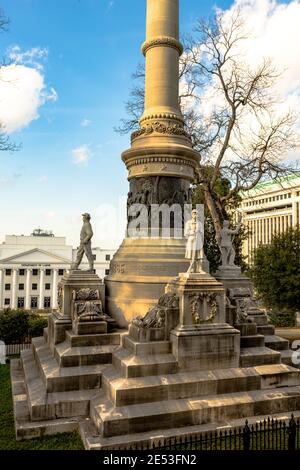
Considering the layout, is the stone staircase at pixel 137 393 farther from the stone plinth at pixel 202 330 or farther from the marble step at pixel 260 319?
the marble step at pixel 260 319

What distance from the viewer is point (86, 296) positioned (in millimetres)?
11711

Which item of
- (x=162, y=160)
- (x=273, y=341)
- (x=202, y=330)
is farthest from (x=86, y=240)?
(x=273, y=341)

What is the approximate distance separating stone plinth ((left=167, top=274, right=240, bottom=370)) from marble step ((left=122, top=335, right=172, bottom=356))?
0.19 m

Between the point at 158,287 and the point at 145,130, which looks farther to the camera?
the point at 145,130

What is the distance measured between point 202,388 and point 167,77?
10.2 metres

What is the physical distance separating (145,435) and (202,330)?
9.34 ft

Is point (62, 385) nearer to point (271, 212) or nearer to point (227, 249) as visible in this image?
point (227, 249)

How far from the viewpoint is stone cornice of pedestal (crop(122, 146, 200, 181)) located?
12.7 meters

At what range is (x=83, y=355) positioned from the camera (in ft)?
32.1

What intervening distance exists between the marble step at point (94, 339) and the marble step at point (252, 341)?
11.4ft

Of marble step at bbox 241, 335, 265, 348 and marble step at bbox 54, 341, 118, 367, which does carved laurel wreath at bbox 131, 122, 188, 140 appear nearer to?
marble step at bbox 241, 335, 265, 348

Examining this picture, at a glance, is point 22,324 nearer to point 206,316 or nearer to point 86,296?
point 86,296

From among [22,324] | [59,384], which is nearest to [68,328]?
[59,384]
